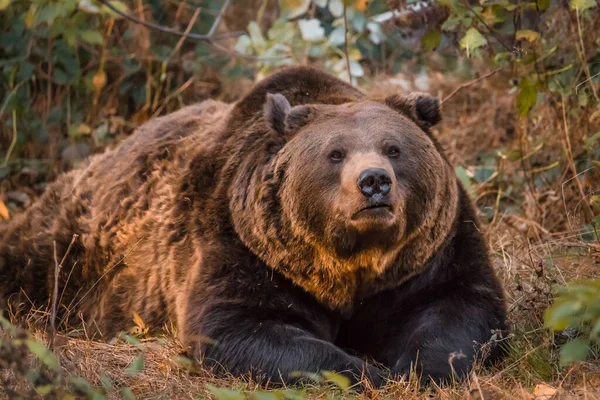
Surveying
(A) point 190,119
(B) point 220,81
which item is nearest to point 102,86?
(B) point 220,81

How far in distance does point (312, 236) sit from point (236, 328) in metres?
0.55

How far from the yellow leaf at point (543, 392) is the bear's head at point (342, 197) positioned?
930mm

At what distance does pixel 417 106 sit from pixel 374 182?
0.93 meters

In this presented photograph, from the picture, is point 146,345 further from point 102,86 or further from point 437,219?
point 102,86

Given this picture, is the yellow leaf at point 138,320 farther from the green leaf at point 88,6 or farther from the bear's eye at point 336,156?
the green leaf at point 88,6

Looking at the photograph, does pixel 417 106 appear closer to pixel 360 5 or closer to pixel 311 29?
pixel 360 5

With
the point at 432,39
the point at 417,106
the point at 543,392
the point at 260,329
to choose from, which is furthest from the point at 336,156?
the point at 432,39

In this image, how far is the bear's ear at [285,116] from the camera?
4934 mm

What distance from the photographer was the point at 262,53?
8.41 metres

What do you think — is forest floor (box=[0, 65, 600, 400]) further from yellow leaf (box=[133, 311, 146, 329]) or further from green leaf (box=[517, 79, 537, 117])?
green leaf (box=[517, 79, 537, 117])

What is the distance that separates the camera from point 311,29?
27.0ft

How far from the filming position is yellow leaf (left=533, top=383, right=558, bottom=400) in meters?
3.86

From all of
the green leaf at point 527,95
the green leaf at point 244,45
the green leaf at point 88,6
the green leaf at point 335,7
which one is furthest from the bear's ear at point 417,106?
the green leaf at point 244,45

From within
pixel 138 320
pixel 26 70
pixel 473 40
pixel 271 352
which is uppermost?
pixel 473 40
